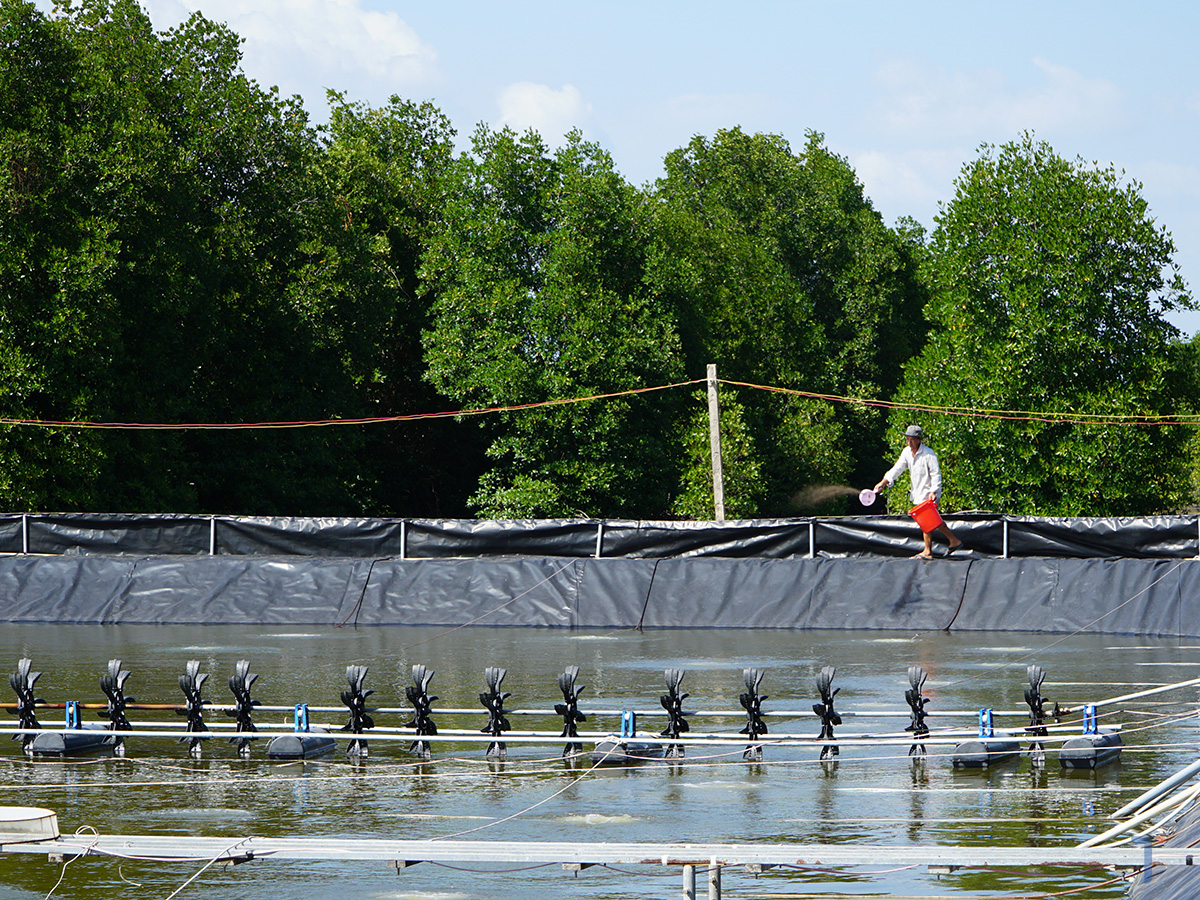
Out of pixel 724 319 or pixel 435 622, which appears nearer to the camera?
pixel 435 622

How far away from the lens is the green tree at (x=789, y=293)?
61.0 meters

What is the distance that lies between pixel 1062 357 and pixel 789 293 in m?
20.2

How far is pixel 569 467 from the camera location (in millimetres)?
50156

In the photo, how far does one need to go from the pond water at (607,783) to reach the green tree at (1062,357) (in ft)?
92.5

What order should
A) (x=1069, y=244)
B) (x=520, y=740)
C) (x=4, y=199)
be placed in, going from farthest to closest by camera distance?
(x=1069, y=244)
(x=4, y=199)
(x=520, y=740)

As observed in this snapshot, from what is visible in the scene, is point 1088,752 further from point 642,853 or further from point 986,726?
point 642,853

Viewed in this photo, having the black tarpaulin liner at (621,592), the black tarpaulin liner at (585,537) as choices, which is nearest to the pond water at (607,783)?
the black tarpaulin liner at (621,592)

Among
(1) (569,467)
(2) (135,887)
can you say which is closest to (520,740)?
(2) (135,887)

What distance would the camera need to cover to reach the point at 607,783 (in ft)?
34.7

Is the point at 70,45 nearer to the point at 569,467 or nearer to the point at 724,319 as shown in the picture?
the point at 569,467

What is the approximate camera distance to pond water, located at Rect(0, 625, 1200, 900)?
8.00m

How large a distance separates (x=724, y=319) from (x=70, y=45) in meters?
32.0

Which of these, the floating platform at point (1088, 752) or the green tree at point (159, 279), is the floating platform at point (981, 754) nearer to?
the floating platform at point (1088, 752)

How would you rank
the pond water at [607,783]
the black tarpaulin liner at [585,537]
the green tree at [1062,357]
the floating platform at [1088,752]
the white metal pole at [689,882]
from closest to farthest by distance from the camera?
the white metal pole at [689,882] → the pond water at [607,783] → the floating platform at [1088,752] → the black tarpaulin liner at [585,537] → the green tree at [1062,357]
